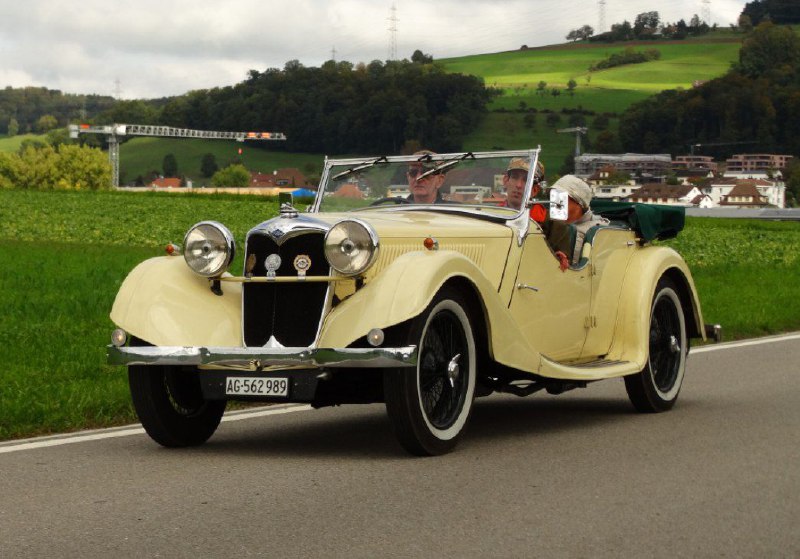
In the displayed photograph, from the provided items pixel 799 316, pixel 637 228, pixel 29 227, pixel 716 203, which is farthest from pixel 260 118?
pixel 637 228

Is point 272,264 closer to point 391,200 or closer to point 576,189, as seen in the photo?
point 391,200

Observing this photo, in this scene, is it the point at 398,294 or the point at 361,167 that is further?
the point at 361,167

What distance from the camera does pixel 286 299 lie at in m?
7.39

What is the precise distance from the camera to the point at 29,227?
40094mm

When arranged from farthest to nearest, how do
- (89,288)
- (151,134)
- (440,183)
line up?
(151,134), (89,288), (440,183)

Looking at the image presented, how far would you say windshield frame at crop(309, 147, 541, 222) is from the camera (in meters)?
8.72

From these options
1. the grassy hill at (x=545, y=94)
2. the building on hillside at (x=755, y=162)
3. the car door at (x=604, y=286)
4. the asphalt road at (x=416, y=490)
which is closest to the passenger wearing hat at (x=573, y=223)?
the car door at (x=604, y=286)

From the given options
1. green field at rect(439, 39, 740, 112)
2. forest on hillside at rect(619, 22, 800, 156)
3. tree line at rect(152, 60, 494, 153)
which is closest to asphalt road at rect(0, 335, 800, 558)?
tree line at rect(152, 60, 494, 153)

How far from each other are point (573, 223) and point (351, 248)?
284 centimetres

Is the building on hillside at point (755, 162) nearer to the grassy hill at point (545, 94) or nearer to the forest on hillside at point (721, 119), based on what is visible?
the forest on hillside at point (721, 119)

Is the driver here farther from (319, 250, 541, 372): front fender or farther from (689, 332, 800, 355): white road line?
(689, 332, 800, 355): white road line

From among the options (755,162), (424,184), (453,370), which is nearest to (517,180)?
(424,184)

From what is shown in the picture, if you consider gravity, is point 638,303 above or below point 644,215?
below

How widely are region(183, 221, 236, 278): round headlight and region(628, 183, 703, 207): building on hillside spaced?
12127 centimetres
